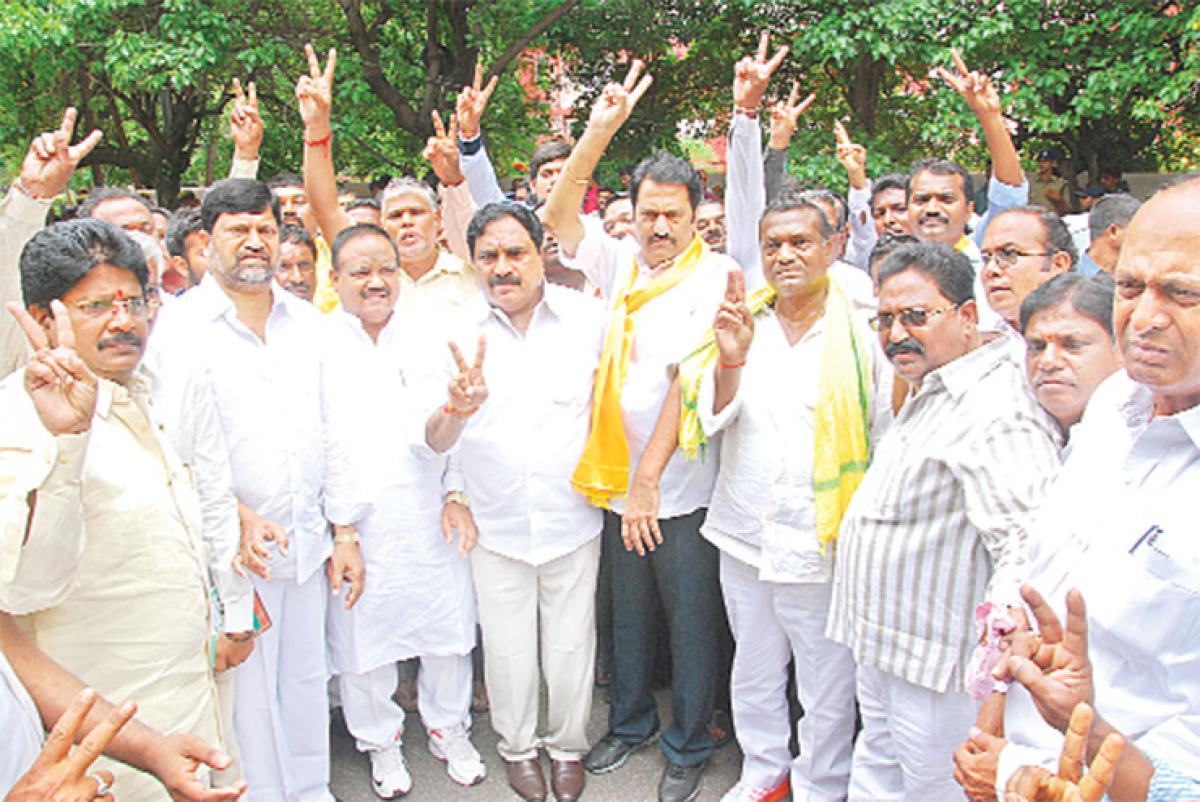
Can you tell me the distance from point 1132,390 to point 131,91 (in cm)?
1389

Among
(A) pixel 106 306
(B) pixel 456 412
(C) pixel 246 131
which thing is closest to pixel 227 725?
(B) pixel 456 412

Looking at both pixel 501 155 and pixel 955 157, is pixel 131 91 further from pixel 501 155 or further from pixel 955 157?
pixel 955 157

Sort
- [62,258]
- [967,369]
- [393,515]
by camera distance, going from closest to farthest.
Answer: [62,258], [967,369], [393,515]

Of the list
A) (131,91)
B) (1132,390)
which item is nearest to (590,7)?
(131,91)

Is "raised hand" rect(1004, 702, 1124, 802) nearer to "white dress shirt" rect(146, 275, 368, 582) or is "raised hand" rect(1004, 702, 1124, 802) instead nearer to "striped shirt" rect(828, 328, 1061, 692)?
"striped shirt" rect(828, 328, 1061, 692)

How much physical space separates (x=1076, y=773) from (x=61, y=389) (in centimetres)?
181

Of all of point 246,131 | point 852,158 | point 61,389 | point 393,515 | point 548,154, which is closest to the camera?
point 61,389

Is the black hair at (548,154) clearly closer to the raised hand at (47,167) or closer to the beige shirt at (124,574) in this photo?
the raised hand at (47,167)

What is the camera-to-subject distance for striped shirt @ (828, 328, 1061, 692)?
2.31m

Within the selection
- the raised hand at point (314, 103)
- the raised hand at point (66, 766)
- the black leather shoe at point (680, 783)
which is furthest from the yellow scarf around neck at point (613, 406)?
the raised hand at point (66, 766)

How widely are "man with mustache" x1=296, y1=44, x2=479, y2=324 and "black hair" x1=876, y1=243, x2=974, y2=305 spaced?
202cm

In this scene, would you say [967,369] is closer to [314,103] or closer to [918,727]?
[918,727]

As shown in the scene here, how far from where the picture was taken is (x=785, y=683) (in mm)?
3336

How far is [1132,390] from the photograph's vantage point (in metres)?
1.79
